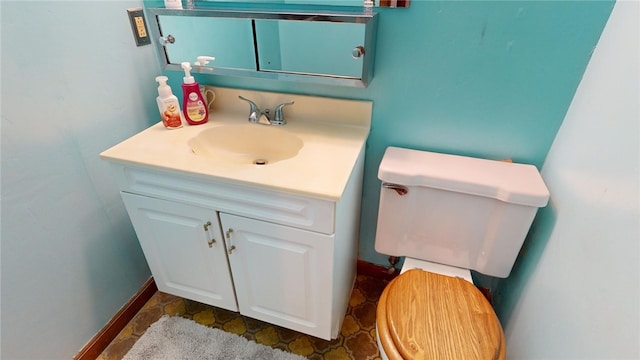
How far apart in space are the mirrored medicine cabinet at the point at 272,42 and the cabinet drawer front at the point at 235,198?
43 cm

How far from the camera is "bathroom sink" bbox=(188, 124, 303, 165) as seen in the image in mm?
1154

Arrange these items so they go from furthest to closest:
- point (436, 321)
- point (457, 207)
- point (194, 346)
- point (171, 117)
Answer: point (194, 346)
point (171, 117)
point (457, 207)
point (436, 321)

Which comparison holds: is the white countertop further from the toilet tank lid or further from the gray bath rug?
the gray bath rug

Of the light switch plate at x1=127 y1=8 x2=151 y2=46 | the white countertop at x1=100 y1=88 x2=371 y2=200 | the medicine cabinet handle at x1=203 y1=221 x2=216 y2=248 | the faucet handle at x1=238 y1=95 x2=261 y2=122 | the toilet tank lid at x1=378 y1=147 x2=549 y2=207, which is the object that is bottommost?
the medicine cabinet handle at x1=203 y1=221 x2=216 y2=248

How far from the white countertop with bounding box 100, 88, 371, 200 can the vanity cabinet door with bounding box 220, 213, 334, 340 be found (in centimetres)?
16

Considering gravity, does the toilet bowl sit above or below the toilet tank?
below

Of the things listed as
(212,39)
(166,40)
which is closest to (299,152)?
(212,39)

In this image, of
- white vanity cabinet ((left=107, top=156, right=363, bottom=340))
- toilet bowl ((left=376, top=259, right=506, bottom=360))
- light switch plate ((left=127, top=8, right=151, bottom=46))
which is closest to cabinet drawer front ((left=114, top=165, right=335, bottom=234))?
white vanity cabinet ((left=107, top=156, right=363, bottom=340))

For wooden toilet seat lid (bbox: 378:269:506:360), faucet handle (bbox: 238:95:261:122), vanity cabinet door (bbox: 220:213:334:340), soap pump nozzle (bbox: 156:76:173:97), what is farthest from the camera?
faucet handle (bbox: 238:95:261:122)

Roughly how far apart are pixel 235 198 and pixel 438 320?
68 centimetres

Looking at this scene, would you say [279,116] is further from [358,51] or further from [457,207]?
[457,207]

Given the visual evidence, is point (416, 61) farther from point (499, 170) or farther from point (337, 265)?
point (337, 265)

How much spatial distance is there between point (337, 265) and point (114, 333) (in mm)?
1012

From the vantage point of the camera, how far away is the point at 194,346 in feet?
4.17
